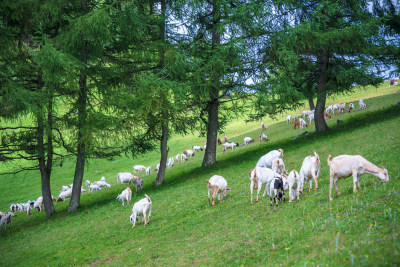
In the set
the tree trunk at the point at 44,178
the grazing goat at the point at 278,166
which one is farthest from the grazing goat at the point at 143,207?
the tree trunk at the point at 44,178

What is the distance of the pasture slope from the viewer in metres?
6.34

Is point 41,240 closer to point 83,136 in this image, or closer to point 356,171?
point 83,136

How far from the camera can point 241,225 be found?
31.7 feet

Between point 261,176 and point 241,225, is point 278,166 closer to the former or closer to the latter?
point 261,176

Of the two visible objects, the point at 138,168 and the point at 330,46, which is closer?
the point at 330,46

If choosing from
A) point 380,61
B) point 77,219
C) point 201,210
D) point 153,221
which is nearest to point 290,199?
point 201,210

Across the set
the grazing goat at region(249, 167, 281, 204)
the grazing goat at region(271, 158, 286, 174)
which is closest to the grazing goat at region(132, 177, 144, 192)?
the grazing goat at region(271, 158, 286, 174)

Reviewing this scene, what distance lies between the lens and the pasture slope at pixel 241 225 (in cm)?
634

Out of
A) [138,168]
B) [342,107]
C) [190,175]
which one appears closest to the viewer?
[190,175]

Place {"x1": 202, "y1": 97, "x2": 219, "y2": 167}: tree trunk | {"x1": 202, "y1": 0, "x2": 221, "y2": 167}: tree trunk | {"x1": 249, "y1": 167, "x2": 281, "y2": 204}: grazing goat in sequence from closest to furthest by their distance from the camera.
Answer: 1. {"x1": 249, "y1": 167, "x2": 281, "y2": 204}: grazing goat
2. {"x1": 202, "y1": 0, "x2": 221, "y2": 167}: tree trunk
3. {"x1": 202, "y1": 97, "x2": 219, "y2": 167}: tree trunk

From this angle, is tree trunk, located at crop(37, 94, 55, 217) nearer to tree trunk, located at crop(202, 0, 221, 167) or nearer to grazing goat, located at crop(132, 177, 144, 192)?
grazing goat, located at crop(132, 177, 144, 192)

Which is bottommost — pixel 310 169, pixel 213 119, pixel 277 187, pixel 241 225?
pixel 241 225

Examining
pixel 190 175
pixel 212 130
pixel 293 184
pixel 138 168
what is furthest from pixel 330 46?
pixel 138 168

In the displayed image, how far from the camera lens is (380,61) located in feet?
78.6
